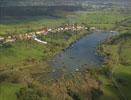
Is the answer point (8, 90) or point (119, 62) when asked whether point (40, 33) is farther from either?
point (8, 90)

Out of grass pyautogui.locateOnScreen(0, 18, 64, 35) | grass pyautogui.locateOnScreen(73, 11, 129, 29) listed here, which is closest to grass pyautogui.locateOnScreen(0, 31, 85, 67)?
grass pyautogui.locateOnScreen(0, 18, 64, 35)

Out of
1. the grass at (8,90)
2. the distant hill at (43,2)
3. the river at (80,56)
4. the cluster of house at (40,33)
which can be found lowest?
the river at (80,56)

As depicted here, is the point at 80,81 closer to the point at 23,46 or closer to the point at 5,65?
the point at 5,65

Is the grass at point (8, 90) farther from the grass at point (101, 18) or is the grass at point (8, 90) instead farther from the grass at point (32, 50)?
the grass at point (101, 18)

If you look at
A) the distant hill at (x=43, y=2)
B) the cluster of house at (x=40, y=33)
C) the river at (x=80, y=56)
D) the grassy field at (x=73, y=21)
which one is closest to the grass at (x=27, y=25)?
the grassy field at (x=73, y=21)

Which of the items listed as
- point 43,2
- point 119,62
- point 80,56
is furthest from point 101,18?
point 119,62

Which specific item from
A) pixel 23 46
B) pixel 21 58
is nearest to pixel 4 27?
pixel 23 46
